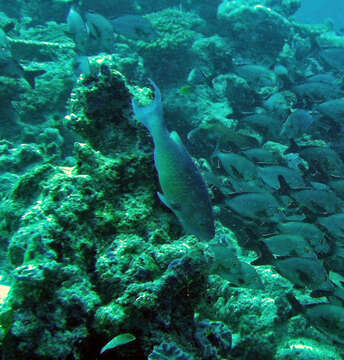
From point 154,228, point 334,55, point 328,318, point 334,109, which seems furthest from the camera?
point 334,55

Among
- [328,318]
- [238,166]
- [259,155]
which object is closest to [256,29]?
[259,155]

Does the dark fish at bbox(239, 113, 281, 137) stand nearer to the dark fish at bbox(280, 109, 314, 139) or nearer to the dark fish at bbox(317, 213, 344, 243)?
the dark fish at bbox(280, 109, 314, 139)

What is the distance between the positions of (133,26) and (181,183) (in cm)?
735

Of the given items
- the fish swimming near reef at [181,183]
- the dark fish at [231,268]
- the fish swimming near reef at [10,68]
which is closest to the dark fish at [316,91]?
the dark fish at [231,268]

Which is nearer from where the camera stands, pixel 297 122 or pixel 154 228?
pixel 154 228

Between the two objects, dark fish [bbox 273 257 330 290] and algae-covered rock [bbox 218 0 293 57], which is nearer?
dark fish [bbox 273 257 330 290]

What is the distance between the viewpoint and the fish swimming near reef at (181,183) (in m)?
2.14

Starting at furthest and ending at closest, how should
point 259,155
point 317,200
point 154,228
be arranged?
1. point 259,155
2. point 317,200
3. point 154,228

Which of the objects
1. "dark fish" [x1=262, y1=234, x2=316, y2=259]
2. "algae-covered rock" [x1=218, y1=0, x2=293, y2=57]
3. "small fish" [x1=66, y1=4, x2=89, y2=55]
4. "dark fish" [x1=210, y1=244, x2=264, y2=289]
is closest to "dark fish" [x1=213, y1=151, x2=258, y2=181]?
"dark fish" [x1=262, y1=234, x2=316, y2=259]

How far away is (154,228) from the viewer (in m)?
2.43

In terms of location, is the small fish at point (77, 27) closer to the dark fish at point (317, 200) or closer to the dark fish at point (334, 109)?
the dark fish at point (334, 109)

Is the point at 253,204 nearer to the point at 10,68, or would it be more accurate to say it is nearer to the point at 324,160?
the point at 324,160

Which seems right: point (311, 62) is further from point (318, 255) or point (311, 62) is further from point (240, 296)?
point (240, 296)

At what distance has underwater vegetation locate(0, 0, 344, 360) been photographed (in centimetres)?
175
